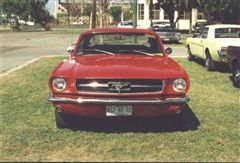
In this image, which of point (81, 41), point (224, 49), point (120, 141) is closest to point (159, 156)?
point (120, 141)

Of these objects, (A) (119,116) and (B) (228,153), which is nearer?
(B) (228,153)

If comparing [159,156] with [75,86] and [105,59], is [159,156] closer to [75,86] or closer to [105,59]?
[75,86]

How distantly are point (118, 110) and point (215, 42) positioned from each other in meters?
8.09

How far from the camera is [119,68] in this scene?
23.2 ft

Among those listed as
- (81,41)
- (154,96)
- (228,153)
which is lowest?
(228,153)

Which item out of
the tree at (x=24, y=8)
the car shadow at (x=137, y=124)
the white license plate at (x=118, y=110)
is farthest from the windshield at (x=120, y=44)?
the tree at (x=24, y=8)

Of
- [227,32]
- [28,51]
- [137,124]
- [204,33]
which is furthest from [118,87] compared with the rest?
[28,51]

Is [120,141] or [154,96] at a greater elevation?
[154,96]

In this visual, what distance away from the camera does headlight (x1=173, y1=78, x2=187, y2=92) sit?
702 centimetres

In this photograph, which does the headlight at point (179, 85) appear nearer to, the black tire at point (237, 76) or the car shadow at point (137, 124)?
the car shadow at point (137, 124)

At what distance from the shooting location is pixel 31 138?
6.79m

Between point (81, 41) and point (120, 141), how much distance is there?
100 inches

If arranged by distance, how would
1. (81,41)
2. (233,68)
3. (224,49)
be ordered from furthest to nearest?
(224,49)
(233,68)
(81,41)

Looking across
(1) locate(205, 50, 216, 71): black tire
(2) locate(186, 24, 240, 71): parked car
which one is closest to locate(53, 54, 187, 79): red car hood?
(2) locate(186, 24, 240, 71): parked car
